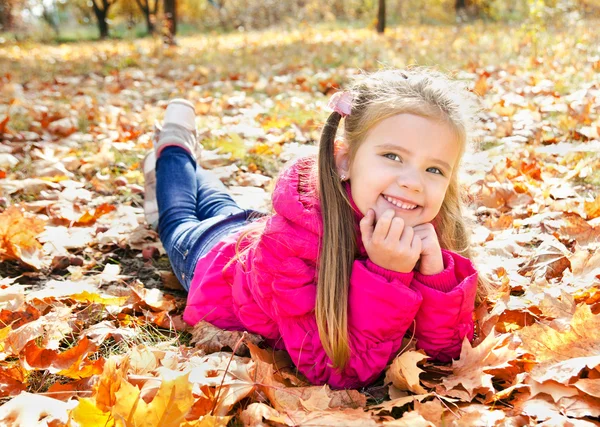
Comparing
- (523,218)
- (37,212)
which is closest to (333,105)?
(523,218)

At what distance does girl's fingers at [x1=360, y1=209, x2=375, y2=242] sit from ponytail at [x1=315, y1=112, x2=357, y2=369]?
0.08 m

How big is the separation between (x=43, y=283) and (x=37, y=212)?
0.73 meters

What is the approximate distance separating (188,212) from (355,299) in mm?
A: 1334

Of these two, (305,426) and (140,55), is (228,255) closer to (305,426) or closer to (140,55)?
(305,426)

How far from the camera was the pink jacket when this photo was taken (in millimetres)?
1649

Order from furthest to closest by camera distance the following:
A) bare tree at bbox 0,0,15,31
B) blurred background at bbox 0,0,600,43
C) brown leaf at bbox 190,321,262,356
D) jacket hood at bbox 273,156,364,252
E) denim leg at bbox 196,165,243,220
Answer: bare tree at bbox 0,0,15,31 < blurred background at bbox 0,0,600,43 < denim leg at bbox 196,165,243,220 < brown leaf at bbox 190,321,262,356 < jacket hood at bbox 273,156,364,252

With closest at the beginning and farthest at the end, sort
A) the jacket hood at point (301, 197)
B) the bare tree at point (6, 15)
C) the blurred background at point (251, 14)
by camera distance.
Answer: the jacket hood at point (301, 197) → the blurred background at point (251, 14) → the bare tree at point (6, 15)

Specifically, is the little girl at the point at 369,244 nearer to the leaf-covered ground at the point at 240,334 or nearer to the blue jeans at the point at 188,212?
the leaf-covered ground at the point at 240,334

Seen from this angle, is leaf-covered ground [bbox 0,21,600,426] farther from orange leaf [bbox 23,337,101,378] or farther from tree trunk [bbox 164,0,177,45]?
tree trunk [bbox 164,0,177,45]

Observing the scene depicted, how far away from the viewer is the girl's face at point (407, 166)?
64.7 inches

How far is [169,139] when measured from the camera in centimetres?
302

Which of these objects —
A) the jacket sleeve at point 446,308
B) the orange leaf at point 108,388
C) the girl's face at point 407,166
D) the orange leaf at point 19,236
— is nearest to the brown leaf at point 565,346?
the jacket sleeve at point 446,308

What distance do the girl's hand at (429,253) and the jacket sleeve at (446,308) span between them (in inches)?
0.7

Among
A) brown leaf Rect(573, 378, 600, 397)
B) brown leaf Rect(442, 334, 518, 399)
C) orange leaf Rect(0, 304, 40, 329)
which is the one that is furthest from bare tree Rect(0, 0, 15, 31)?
brown leaf Rect(573, 378, 600, 397)
